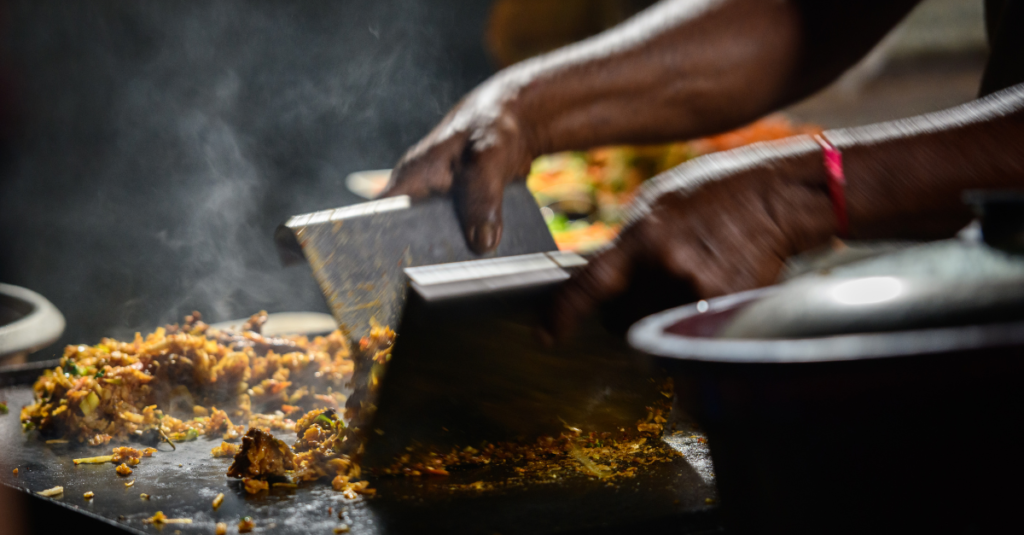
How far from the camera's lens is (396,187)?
2.33 meters

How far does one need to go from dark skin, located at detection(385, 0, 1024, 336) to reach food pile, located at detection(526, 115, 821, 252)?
227 cm

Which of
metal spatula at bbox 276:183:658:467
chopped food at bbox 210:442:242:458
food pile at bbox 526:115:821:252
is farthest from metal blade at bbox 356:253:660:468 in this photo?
food pile at bbox 526:115:821:252

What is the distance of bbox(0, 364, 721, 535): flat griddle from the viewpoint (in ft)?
4.11

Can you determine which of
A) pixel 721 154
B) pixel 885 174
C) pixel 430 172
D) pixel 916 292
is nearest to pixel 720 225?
pixel 721 154

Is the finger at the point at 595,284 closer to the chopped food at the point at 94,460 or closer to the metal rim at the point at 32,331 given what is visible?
the chopped food at the point at 94,460

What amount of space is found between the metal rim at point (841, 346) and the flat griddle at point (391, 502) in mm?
587

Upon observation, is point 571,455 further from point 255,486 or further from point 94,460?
point 94,460

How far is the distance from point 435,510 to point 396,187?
123 cm

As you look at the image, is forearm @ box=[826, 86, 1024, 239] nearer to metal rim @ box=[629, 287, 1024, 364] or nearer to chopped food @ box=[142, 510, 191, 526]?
metal rim @ box=[629, 287, 1024, 364]

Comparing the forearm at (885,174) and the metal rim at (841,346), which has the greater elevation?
the forearm at (885,174)

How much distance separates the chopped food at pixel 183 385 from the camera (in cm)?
191

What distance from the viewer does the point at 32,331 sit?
2.36 meters

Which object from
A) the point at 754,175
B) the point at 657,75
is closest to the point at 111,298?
A: the point at 657,75

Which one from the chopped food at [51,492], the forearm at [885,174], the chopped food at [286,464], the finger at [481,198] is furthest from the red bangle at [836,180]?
the chopped food at [51,492]
